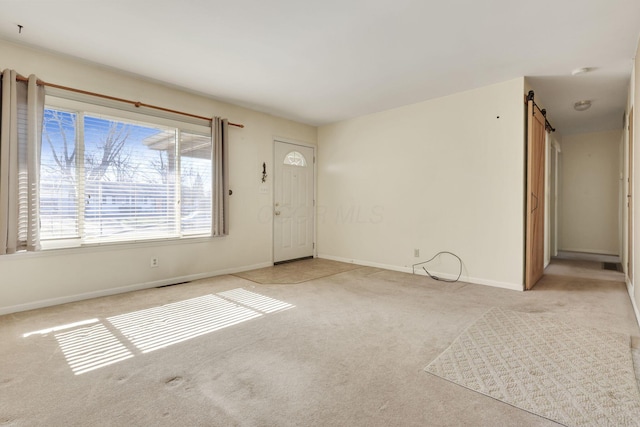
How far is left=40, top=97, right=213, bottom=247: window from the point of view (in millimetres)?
3135

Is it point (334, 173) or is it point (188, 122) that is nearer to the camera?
point (188, 122)

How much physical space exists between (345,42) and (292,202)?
10.3 ft

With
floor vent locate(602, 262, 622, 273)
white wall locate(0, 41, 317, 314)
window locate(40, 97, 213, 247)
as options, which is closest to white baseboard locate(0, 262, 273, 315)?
white wall locate(0, 41, 317, 314)

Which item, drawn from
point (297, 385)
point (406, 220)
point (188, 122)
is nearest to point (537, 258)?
point (406, 220)

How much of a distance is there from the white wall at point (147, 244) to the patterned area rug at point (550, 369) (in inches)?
133

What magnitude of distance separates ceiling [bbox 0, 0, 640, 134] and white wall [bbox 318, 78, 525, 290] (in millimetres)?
437

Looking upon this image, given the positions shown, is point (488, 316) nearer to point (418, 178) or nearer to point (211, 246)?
point (418, 178)

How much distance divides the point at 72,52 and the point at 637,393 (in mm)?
5118

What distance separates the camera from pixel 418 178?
15.1 ft

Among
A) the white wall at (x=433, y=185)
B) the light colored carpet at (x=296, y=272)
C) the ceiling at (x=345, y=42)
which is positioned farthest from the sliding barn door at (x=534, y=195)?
the light colored carpet at (x=296, y=272)

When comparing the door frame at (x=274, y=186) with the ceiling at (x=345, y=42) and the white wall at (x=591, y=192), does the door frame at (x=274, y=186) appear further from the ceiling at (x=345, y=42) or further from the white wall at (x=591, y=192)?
the white wall at (x=591, y=192)

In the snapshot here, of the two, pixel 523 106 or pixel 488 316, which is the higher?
pixel 523 106

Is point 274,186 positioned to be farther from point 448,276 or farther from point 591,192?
point 591,192

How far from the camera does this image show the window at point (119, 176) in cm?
313
